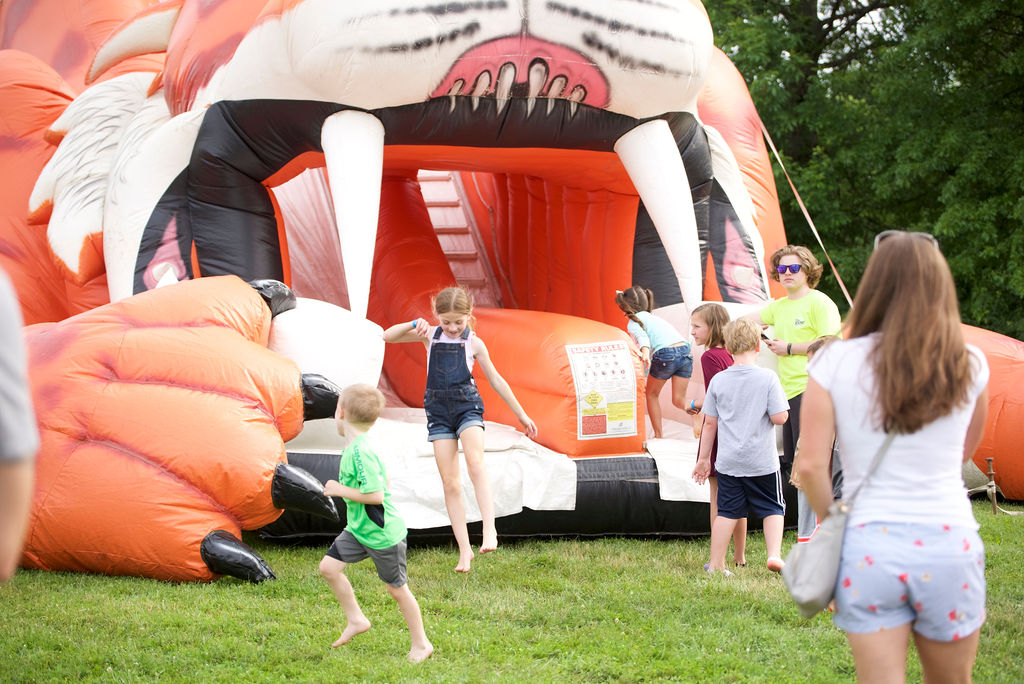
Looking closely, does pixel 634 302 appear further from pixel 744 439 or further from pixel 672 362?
pixel 744 439

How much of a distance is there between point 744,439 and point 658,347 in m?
1.45

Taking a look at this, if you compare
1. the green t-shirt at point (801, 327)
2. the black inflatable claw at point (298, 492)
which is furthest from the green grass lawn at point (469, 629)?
the green t-shirt at point (801, 327)

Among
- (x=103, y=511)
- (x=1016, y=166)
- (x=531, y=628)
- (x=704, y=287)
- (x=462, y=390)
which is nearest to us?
(x=531, y=628)

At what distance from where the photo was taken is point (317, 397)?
13.7 ft

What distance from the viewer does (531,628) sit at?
3.24 metres

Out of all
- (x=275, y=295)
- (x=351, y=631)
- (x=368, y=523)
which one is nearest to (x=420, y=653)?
(x=351, y=631)

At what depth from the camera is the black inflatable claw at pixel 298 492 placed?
3.78 m

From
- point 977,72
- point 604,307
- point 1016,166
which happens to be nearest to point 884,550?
point 604,307

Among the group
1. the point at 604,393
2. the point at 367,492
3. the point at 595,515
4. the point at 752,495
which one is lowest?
the point at 595,515

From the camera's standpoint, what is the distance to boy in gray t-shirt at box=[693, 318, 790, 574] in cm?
379

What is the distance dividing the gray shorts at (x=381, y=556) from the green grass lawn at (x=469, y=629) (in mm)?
230

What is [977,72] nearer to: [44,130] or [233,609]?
[44,130]

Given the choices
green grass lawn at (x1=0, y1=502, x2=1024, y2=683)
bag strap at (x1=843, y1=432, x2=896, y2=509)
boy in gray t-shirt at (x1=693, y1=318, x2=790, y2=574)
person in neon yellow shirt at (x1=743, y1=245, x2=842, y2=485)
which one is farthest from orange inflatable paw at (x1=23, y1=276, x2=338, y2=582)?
bag strap at (x1=843, y1=432, x2=896, y2=509)

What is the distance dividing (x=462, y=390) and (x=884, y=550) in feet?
7.85
